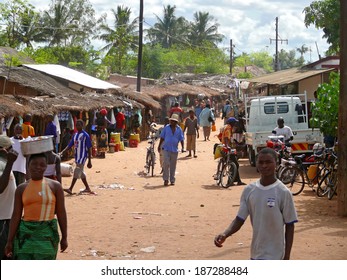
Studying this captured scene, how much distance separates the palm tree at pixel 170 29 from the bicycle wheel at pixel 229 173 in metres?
79.5

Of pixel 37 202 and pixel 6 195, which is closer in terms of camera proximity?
pixel 37 202

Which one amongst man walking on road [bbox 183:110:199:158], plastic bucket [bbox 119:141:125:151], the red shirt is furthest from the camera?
Result: the red shirt

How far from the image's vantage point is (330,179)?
50.6 feet

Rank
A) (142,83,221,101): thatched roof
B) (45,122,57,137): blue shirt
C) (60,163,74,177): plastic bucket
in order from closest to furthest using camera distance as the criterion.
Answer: (60,163,74,177): plastic bucket
(45,122,57,137): blue shirt
(142,83,221,101): thatched roof

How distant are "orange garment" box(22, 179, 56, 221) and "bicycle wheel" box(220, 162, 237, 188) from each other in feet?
37.2

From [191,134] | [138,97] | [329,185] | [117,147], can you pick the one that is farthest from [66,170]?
[138,97]

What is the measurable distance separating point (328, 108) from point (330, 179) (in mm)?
1519

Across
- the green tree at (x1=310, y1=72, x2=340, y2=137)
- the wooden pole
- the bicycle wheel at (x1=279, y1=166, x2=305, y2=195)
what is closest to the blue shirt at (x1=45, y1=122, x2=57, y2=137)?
the bicycle wheel at (x1=279, y1=166, x2=305, y2=195)

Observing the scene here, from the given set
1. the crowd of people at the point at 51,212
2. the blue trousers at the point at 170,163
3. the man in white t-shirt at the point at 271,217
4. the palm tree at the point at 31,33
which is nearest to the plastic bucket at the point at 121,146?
the blue trousers at the point at 170,163

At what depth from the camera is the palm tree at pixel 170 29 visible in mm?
98188

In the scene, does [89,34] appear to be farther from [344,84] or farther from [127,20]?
[344,84]

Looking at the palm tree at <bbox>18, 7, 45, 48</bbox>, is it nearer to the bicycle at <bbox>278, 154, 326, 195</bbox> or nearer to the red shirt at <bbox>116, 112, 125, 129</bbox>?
the red shirt at <bbox>116, 112, 125, 129</bbox>

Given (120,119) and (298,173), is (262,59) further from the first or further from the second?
(298,173)

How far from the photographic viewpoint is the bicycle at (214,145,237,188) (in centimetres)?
1770
